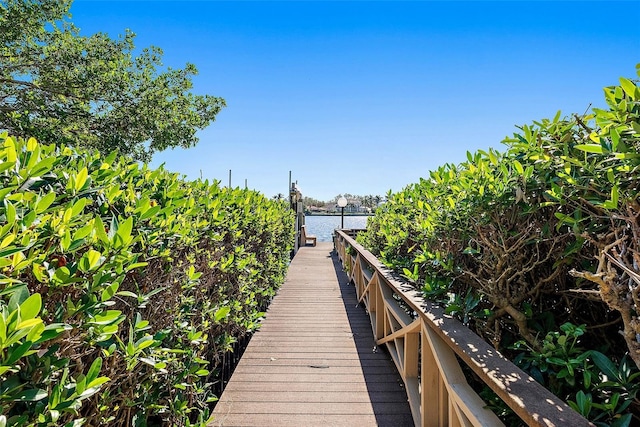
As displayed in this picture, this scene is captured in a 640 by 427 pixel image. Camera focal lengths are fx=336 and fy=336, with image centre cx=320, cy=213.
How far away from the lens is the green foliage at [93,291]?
2.60ft

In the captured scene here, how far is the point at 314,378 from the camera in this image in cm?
286

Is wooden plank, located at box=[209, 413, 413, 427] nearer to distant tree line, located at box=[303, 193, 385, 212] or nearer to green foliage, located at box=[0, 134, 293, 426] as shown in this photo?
green foliage, located at box=[0, 134, 293, 426]

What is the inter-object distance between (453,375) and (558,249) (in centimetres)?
74

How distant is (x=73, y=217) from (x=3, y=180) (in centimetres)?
20

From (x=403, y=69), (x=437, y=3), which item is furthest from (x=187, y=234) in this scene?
(x=403, y=69)

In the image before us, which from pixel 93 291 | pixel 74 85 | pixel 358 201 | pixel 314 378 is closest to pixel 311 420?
pixel 314 378

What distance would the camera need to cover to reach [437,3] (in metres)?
6.54

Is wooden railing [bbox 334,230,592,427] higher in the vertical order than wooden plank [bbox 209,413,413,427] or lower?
higher

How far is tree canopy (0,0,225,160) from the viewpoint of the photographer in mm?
7227

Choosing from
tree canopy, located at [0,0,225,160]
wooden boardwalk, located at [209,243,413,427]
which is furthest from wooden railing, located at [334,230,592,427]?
tree canopy, located at [0,0,225,160]

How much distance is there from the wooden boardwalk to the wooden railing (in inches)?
9.7

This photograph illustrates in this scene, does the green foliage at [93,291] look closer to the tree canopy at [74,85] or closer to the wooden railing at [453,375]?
the wooden railing at [453,375]

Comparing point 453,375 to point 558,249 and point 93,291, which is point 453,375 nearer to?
point 558,249

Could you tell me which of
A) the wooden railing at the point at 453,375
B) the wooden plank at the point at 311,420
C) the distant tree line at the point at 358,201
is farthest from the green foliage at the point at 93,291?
the distant tree line at the point at 358,201
